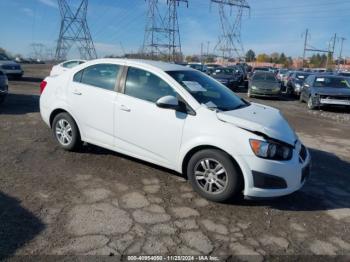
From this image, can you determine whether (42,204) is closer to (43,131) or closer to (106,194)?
(106,194)

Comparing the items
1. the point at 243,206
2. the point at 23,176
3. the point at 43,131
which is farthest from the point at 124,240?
the point at 43,131

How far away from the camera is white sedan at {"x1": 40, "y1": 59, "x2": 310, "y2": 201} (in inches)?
173

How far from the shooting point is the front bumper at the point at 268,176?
14.1 feet

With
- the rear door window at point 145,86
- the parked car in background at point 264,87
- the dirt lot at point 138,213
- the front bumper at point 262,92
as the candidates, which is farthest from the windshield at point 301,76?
the rear door window at point 145,86

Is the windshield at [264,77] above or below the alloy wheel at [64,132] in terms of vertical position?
above

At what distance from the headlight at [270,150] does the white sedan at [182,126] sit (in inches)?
0.5


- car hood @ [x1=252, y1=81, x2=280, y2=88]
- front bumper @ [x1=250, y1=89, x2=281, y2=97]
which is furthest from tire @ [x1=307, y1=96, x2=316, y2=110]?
car hood @ [x1=252, y1=81, x2=280, y2=88]

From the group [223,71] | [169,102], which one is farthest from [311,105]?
[169,102]

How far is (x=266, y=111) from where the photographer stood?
5492 mm

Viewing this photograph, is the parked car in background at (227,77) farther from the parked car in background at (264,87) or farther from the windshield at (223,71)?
the parked car in background at (264,87)

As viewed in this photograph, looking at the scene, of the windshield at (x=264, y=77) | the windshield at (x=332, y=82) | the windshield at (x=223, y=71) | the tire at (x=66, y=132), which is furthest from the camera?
the windshield at (x=223, y=71)

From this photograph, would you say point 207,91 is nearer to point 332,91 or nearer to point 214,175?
point 214,175

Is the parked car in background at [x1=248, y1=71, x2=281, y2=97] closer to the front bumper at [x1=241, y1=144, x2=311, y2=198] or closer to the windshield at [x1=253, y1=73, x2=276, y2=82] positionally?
the windshield at [x1=253, y1=73, x2=276, y2=82]

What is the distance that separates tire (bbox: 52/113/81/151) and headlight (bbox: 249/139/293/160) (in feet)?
10.1
